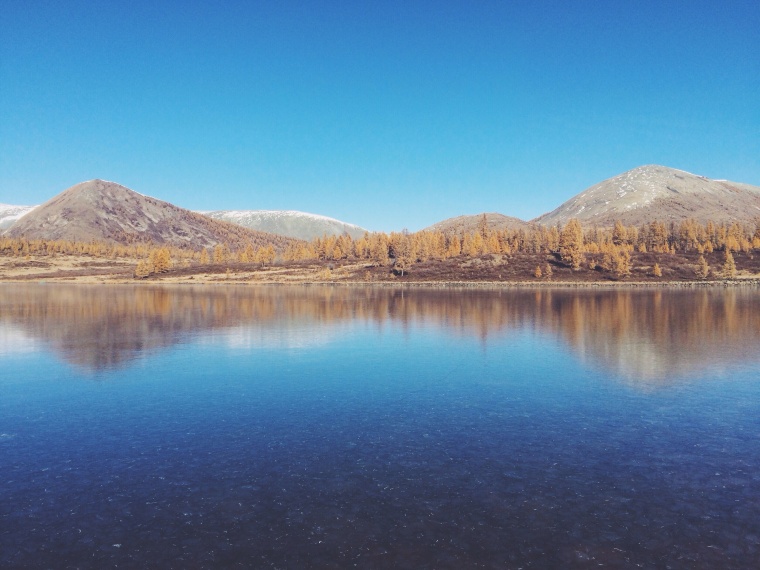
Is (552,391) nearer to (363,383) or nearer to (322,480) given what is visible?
(363,383)

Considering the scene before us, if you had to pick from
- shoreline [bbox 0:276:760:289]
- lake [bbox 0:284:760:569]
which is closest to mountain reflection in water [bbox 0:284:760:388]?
lake [bbox 0:284:760:569]

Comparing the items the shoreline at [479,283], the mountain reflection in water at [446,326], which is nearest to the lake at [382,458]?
the mountain reflection in water at [446,326]

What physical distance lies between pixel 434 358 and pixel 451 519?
22.2m

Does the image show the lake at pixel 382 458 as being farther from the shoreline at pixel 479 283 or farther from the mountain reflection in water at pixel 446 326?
the shoreline at pixel 479 283

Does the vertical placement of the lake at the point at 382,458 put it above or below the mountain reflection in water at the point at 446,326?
below

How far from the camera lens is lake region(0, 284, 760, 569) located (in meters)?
11.6

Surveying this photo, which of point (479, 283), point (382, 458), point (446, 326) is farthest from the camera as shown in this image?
point (479, 283)

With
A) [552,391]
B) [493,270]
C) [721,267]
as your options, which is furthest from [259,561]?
[721,267]

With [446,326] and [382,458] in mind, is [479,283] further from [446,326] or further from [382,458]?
[382,458]

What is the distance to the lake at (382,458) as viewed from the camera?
38.0 feet

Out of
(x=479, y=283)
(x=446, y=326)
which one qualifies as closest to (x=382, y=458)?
(x=446, y=326)

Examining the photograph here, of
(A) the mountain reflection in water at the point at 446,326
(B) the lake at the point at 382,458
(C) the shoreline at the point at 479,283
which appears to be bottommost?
(B) the lake at the point at 382,458

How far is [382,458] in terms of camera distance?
54.7 ft

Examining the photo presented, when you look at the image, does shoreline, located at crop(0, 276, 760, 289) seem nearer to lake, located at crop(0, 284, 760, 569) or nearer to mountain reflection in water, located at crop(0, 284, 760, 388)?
mountain reflection in water, located at crop(0, 284, 760, 388)
